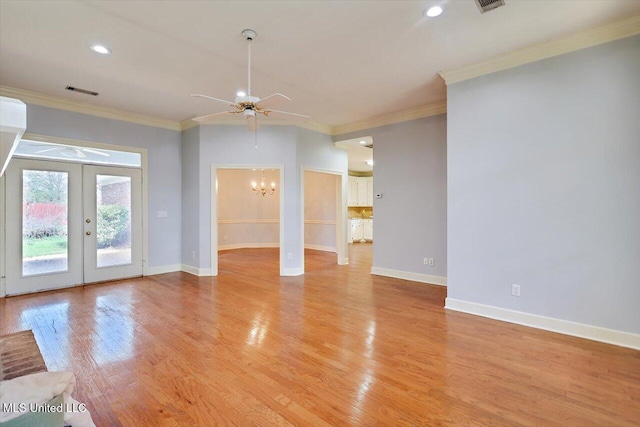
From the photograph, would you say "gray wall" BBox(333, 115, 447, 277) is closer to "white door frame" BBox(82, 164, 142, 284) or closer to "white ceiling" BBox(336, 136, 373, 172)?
"white ceiling" BBox(336, 136, 373, 172)

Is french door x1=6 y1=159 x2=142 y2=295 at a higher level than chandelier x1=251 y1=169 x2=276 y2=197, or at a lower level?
lower

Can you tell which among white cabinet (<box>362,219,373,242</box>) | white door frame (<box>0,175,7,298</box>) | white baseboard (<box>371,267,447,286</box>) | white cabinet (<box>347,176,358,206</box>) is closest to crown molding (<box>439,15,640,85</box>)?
white baseboard (<box>371,267,447,286</box>)

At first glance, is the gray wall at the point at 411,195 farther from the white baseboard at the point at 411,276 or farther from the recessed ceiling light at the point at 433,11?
the recessed ceiling light at the point at 433,11

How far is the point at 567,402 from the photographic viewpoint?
6.86 feet

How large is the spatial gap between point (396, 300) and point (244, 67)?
3729 mm

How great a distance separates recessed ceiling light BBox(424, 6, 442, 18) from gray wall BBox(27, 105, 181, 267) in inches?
209

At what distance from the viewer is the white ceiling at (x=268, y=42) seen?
2.72 m

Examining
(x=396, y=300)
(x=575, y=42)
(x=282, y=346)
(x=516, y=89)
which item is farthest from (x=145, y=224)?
(x=575, y=42)

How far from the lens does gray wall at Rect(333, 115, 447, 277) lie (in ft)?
17.1

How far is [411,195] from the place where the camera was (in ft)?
18.2

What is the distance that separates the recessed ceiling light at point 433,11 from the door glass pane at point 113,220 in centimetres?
557

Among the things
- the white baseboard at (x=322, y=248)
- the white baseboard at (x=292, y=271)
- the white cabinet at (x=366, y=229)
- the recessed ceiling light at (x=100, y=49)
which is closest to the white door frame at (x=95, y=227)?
the recessed ceiling light at (x=100, y=49)

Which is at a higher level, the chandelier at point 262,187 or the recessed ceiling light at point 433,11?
the recessed ceiling light at point 433,11

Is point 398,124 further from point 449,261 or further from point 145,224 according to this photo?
point 145,224
